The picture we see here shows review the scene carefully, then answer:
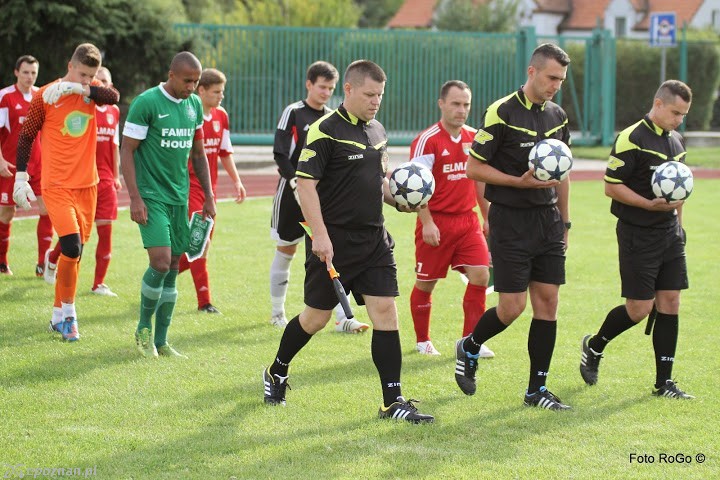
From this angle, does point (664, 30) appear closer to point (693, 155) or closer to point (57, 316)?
point (693, 155)

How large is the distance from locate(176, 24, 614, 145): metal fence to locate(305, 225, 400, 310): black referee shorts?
21.3 meters

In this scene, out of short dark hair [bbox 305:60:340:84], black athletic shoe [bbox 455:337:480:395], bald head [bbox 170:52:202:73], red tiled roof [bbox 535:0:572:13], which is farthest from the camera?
red tiled roof [bbox 535:0:572:13]

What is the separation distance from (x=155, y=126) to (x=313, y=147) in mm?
1949

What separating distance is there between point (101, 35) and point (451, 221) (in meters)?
17.8

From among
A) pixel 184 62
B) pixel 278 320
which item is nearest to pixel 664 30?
pixel 278 320

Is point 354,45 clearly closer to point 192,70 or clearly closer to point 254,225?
point 254,225

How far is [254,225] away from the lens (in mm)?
16156

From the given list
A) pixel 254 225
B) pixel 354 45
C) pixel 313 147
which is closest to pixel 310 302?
pixel 313 147

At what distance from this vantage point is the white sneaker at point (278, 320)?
955 centimetres

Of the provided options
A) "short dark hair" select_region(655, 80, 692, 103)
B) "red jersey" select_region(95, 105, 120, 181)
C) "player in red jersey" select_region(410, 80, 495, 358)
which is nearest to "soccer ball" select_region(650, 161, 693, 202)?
"short dark hair" select_region(655, 80, 692, 103)

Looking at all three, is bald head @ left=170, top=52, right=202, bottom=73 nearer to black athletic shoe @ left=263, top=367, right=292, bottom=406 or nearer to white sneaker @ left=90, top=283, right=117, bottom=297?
black athletic shoe @ left=263, top=367, right=292, bottom=406

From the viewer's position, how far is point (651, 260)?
709cm

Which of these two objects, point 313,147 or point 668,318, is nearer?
point 313,147

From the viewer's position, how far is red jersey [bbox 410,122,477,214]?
848cm
